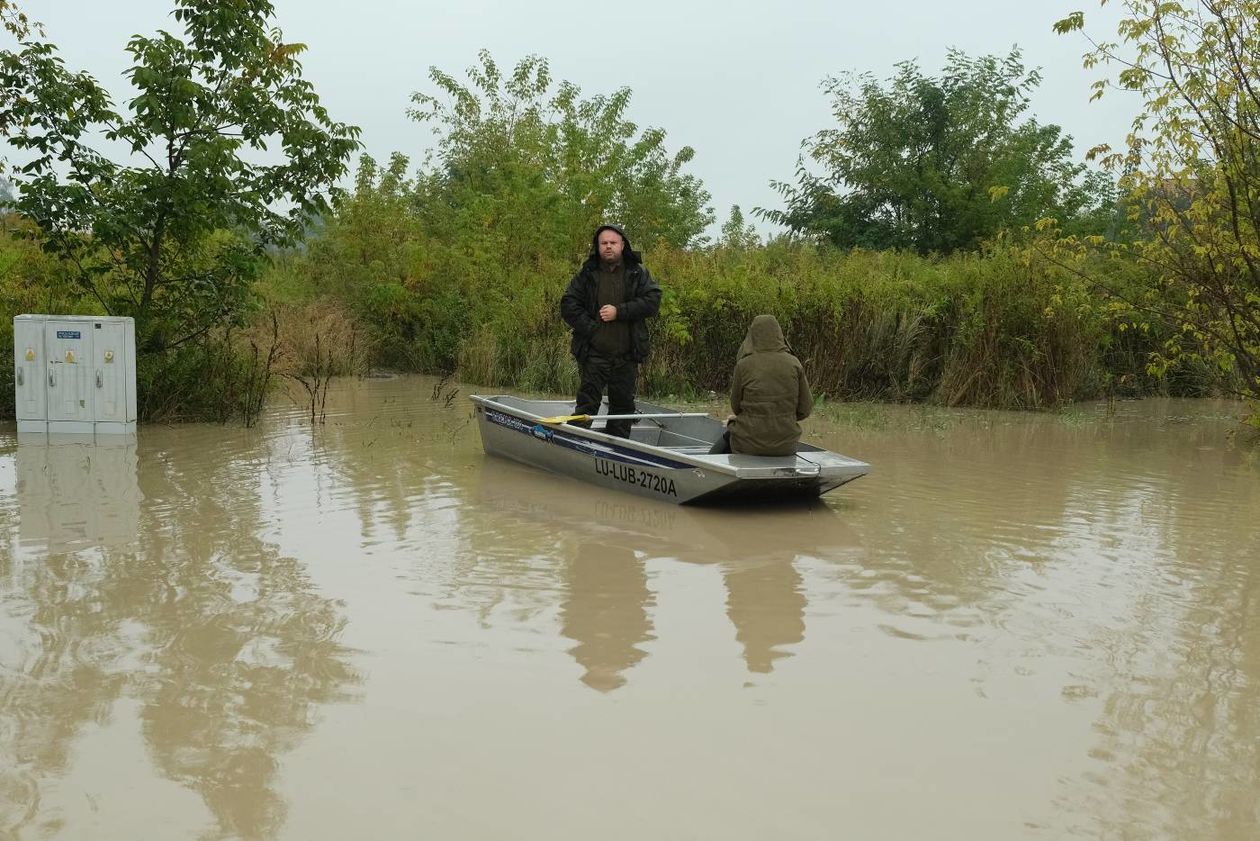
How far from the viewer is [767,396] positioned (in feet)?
31.6

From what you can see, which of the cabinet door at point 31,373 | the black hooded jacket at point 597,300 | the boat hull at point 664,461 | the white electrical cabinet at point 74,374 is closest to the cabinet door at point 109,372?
the white electrical cabinet at point 74,374

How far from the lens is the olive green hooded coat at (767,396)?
9625 mm

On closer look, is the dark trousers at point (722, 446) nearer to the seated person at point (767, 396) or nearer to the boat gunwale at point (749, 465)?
the seated person at point (767, 396)

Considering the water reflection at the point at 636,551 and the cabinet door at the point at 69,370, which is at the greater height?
the cabinet door at the point at 69,370

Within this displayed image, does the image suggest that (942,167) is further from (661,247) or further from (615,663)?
(615,663)

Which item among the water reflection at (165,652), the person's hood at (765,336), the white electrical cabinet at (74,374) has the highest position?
the person's hood at (765,336)

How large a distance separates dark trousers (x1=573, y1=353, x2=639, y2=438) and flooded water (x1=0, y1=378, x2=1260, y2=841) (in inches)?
46.7

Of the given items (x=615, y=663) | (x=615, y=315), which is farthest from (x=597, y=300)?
(x=615, y=663)

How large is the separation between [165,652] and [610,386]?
6102mm

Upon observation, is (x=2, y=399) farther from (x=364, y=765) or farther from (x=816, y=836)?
(x=816, y=836)

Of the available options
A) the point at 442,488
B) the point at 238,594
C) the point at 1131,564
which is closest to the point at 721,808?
the point at 238,594

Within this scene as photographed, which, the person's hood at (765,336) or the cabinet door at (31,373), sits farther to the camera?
the cabinet door at (31,373)

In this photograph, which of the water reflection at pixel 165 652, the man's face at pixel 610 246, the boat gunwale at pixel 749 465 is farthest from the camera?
the man's face at pixel 610 246

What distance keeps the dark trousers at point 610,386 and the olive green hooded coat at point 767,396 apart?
1718 mm
